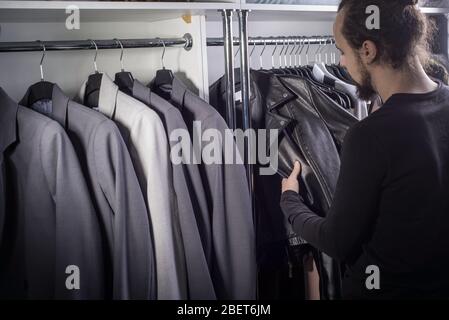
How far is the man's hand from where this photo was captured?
3.91 feet

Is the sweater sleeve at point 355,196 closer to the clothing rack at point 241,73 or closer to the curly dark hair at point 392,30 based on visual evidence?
the curly dark hair at point 392,30

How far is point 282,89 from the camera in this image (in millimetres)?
1267

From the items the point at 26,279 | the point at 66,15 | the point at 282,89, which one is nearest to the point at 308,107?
the point at 282,89

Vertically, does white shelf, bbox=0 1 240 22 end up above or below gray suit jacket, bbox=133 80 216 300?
above

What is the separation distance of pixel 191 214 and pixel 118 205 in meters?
0.15

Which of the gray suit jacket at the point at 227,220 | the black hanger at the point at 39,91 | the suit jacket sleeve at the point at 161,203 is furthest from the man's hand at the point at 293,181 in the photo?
the black hanger at the point at 39,91

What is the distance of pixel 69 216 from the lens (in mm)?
934

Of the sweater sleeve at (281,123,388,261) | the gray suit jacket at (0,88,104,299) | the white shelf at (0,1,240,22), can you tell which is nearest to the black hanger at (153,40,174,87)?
the white shelf at (0,1,240,22)

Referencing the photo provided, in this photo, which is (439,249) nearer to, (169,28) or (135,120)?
(135,120)

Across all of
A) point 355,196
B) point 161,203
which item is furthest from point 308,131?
point 161,203

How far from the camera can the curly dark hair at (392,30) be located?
97 cm

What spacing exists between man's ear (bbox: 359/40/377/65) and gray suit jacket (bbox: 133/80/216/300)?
370 mm

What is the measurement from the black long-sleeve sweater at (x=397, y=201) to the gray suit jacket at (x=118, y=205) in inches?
13.2

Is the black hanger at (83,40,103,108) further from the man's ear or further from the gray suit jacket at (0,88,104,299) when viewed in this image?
the man's ear
